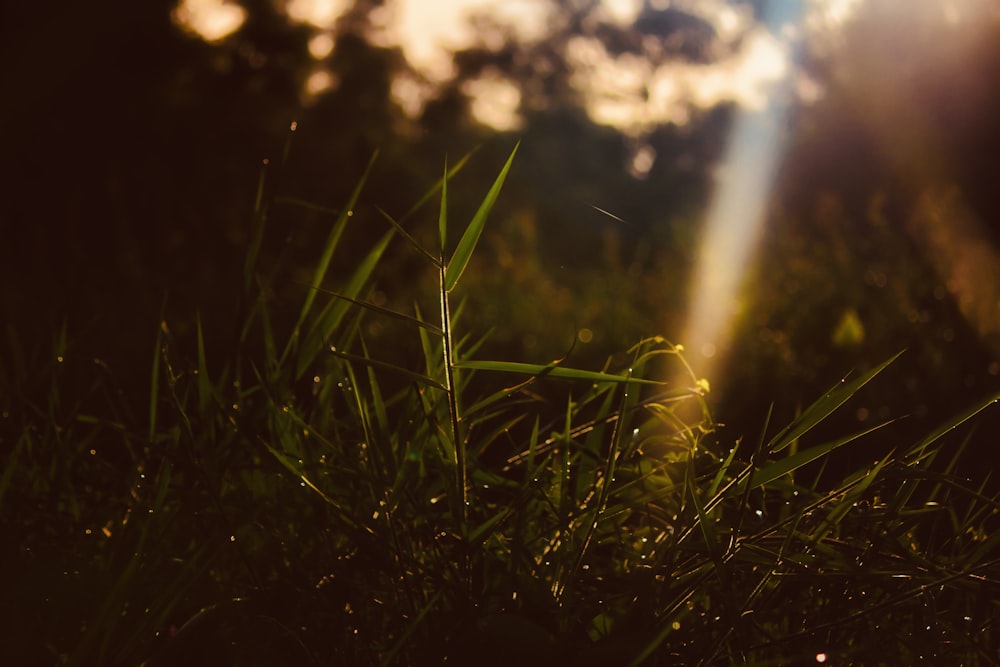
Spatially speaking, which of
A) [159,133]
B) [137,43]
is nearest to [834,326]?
[159,133]

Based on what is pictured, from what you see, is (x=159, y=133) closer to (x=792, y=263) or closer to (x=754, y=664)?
(x=792, y=263)

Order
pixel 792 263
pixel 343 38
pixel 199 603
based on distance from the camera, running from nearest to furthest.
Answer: pixel 199 603 → pixel 792 263 → pixel 343 38

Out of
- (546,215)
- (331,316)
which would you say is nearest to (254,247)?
(331,316)

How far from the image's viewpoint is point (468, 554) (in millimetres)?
853

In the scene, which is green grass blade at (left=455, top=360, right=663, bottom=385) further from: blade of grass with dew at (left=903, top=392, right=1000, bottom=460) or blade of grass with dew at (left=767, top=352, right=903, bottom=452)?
blade of grass with dew at (left=903, top=392, right=1000, bottom=460)

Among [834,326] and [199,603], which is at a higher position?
[199,603]

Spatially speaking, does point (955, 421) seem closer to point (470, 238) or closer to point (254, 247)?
point (470, 238)

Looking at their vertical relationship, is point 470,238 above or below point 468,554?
above

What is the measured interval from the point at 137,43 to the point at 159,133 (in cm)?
111

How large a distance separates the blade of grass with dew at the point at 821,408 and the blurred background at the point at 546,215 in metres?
0.23

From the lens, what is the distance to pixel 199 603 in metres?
0.93

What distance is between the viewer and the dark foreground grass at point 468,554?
2.56ft

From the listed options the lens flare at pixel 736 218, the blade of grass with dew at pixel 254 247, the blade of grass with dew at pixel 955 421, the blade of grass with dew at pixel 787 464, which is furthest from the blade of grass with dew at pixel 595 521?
the lens flare at pixel 736 218

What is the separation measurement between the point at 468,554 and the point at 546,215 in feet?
54.4
